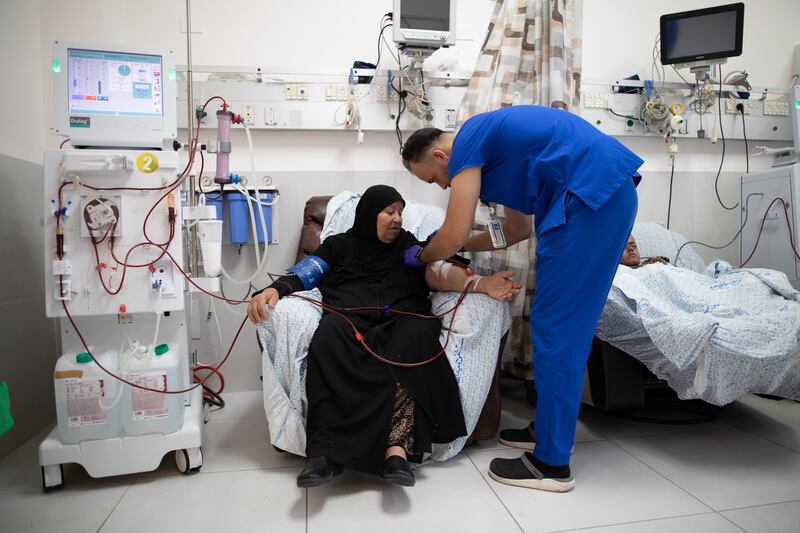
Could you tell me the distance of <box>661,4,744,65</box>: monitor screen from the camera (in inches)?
106

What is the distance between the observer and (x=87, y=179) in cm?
164

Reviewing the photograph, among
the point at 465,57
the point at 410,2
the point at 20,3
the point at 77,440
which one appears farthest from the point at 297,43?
the point at 77,440

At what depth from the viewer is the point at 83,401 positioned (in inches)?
63.8

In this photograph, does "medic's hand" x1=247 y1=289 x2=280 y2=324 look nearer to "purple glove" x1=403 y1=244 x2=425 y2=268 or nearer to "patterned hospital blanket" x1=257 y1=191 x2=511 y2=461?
"patterned hospital blanket" x1=257 y1=191 x2=511 y2=461

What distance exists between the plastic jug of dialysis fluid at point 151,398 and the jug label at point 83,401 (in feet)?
0.25

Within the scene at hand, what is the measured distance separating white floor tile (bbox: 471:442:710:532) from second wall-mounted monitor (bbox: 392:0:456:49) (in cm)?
190

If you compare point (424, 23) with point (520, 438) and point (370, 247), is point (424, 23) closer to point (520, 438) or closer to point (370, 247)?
point (370, 247)

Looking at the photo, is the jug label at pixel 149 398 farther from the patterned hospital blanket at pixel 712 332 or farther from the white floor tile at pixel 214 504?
the patterned hospital blanket at pixel 712 332

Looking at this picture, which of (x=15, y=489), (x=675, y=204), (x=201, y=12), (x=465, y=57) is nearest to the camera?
(x=15, y=489)

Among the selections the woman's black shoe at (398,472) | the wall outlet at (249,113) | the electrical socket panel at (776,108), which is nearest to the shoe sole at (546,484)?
the woman's black shoe at (398,472)

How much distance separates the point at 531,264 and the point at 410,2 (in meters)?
1.37

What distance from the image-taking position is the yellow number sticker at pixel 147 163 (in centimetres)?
167

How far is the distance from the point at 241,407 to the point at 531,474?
1462 mm

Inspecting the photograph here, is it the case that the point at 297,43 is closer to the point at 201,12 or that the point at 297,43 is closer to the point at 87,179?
the point at 201,12
